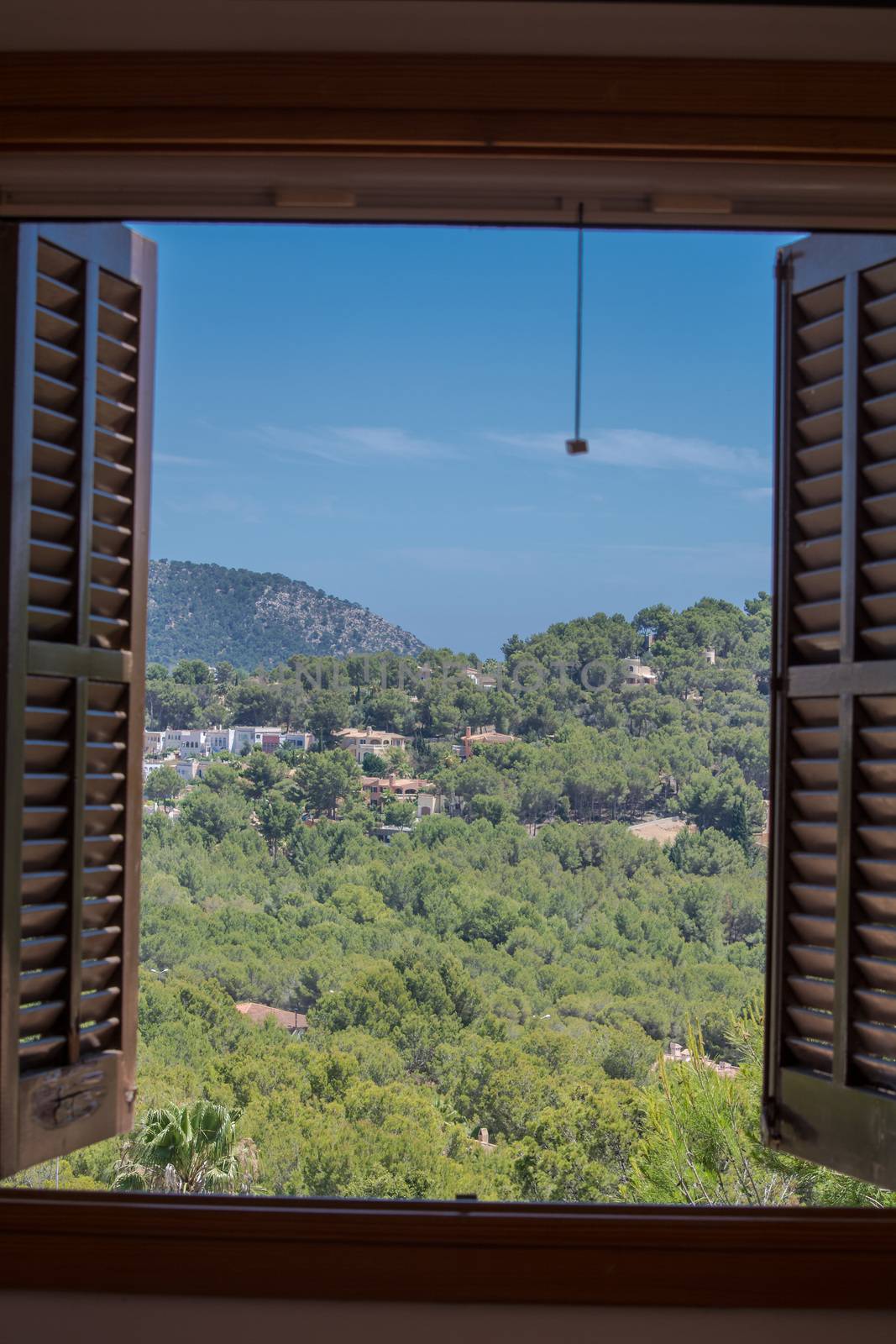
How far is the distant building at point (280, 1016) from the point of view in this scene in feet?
30.4

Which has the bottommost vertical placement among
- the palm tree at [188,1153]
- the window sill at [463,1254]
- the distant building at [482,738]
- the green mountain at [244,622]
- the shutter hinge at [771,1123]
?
the palm tree at [188,1153]

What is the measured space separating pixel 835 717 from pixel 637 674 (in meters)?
8.34

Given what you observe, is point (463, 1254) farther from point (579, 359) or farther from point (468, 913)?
point (468, 913)

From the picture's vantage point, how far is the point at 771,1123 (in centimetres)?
134

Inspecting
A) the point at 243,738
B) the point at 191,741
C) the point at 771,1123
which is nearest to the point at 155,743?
the point at 191,741

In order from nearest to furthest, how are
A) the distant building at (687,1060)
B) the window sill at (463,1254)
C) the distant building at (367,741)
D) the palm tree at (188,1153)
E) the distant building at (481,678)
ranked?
the window sill at (463,1254), the distant building at (687,1060), the palm tree at (188,1153), the distant building at (481,678), the distant building at (367,741)

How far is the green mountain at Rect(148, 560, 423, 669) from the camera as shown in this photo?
849 centimetres

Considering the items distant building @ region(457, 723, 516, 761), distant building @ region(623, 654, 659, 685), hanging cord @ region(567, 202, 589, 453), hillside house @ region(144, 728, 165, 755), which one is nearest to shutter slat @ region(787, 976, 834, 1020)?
hanging cord @ region(567, 202, 589, 453)

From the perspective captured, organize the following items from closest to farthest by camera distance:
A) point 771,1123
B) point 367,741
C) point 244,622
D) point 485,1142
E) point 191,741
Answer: point 771,1123 → point 244,622 → point 191,741 → point 485,1142 → point 367,741

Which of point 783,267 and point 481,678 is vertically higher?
point 783,267

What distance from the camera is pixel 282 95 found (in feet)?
2.97

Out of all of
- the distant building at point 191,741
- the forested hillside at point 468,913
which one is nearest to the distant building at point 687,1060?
the forested hillside at point 468,913

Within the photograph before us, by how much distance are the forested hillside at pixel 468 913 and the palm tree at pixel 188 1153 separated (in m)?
0.19

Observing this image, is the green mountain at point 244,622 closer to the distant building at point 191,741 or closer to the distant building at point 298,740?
the distant building at point 191,741
